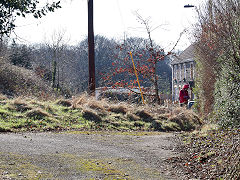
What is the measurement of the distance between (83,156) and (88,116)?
20.3ft

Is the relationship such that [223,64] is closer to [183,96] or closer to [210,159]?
[210,159]

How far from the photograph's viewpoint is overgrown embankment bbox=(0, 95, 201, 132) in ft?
39.7

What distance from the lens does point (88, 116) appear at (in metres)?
13.6

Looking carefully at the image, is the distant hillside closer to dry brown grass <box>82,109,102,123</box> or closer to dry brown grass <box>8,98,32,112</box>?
dry brown grass <box>8,98,32,112</box>

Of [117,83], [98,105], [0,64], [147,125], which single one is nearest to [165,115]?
[147,125]

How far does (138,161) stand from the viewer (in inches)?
286

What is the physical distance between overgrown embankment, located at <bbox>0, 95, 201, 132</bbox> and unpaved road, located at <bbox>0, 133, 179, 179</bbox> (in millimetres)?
1618

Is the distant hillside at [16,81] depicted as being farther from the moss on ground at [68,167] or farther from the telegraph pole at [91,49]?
the moss on ground at [68,167]

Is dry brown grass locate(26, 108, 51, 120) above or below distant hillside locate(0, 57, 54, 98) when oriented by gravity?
below

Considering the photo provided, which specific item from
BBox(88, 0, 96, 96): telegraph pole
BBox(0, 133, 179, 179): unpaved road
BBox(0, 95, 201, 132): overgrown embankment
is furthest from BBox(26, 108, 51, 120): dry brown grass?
BBox(88, 0, 96, 96): telegraph pole

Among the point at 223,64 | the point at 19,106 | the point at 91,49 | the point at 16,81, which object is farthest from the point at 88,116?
the point at 16,81

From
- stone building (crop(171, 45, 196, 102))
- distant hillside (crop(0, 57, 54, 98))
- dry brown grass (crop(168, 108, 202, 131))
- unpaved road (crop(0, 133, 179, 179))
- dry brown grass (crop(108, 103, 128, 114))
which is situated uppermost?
stone building (crop(171, 45, 196, 102))

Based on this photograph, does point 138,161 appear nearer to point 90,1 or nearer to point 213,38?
point 213,38

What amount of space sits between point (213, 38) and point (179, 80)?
115ft
